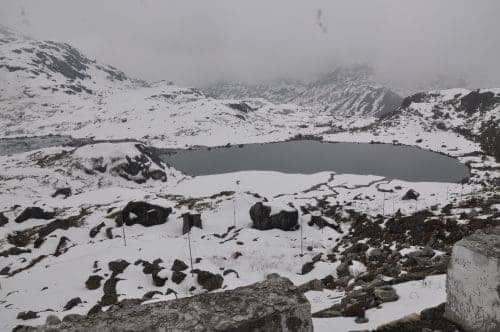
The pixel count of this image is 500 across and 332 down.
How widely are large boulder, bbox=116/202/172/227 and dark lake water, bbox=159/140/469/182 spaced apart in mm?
61372

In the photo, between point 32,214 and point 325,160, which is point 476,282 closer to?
point 32,214

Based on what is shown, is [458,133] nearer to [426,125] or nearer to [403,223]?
[426,125]

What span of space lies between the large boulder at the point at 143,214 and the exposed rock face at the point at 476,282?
43555mm

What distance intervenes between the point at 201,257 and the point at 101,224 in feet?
66.0

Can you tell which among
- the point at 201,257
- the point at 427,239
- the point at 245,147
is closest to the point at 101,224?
the point at 201,257

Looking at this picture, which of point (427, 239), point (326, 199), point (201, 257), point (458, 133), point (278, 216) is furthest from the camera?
point (458, 133)

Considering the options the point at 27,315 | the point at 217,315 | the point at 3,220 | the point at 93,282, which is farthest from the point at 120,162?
the point at 217,315

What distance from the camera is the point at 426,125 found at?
549 feet

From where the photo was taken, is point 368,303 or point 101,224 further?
point 101,224

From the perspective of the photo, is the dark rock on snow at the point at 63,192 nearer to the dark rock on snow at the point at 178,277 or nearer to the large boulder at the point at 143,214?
the large boulder at the point at 143,214

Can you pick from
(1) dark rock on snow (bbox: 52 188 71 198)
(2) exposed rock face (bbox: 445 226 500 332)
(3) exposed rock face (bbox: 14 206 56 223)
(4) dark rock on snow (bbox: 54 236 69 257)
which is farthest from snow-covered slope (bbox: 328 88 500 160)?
(2) exposed rock face (bbox: 445 226 500 332)

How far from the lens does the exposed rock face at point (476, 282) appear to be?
8062mm

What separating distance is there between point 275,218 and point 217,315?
39.5m

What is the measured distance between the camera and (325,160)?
4845 inches
